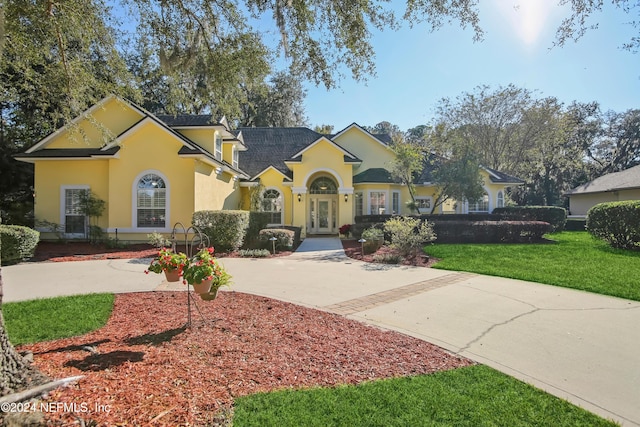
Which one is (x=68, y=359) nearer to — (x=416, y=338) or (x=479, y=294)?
(x=416, y=338)

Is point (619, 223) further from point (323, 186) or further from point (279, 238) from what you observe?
point (323, 186)

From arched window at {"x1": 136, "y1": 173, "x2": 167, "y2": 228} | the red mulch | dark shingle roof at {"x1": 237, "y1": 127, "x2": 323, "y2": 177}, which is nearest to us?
the red mulch

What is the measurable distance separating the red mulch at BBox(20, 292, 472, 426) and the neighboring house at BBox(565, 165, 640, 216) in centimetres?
2897

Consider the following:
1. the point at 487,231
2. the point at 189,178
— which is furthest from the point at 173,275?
the point at 487,231

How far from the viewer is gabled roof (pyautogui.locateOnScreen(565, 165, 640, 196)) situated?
24844 millimetres

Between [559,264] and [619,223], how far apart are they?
5367 mm

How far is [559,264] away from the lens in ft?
33.9

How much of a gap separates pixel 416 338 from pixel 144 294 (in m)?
5.73

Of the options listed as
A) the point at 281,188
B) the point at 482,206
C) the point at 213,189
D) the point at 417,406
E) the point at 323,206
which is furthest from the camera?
the point at 482,206

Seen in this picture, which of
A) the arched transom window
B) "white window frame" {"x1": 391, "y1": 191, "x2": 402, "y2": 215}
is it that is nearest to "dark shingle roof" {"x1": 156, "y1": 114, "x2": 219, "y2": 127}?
the arched transom window

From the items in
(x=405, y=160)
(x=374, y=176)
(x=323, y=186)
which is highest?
(x=405, y=160)

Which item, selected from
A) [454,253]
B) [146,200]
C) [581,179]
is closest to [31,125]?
[146,200]

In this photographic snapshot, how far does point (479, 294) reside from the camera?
23.8 ft

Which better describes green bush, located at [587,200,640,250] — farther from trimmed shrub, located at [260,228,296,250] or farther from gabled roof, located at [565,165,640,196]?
gabled roof, located at [565,165,640,196]
